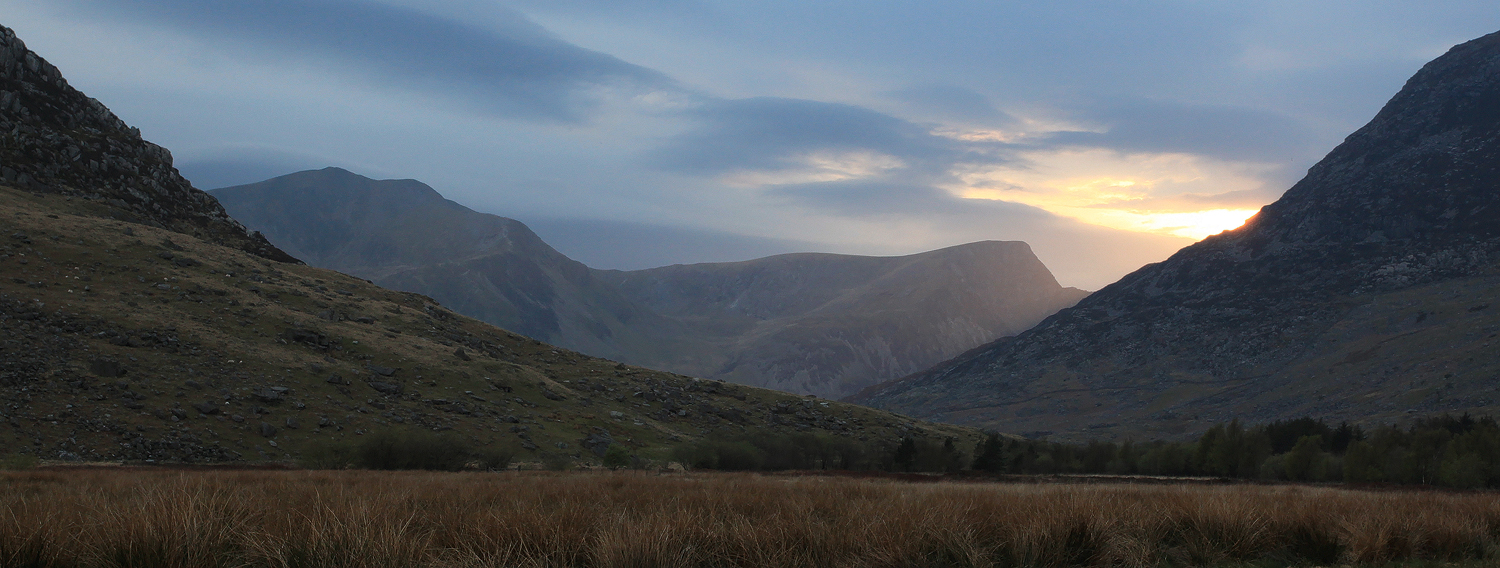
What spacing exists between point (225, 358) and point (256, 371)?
283 cm

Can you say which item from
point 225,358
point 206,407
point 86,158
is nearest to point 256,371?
point 225,358

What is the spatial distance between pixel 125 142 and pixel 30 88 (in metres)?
14.3

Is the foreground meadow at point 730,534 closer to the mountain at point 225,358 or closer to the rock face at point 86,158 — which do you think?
the mountain at point 225,358

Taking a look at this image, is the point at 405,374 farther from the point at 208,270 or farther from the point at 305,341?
the point at 208,270

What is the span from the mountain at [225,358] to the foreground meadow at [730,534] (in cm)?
5107

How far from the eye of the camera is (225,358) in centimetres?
6894

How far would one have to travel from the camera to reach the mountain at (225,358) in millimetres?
57000

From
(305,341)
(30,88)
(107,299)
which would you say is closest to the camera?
(107,299)

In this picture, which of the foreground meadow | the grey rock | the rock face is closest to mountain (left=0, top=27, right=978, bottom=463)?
the grey rock

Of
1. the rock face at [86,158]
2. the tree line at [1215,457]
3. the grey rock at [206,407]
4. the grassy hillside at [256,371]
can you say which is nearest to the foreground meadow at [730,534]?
the grassy hillside at [256,371]

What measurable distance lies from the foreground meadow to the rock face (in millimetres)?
126321

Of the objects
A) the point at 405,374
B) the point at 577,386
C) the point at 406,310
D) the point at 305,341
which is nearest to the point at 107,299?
the point at 305,341

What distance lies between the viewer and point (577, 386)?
339 feet

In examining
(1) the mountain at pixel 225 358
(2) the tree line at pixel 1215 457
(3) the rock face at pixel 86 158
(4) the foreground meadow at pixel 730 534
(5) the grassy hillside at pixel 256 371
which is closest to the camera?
(4) the foreground meadow at pixel 730 534
